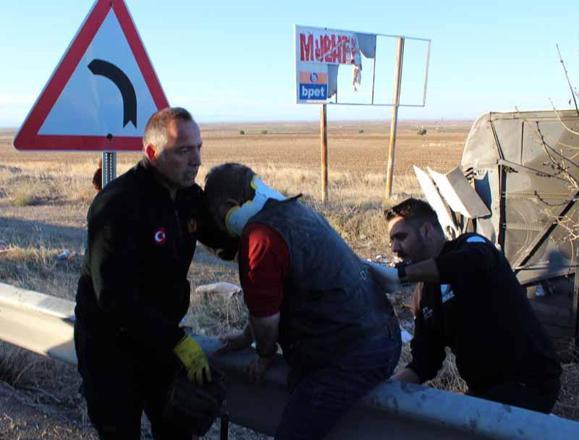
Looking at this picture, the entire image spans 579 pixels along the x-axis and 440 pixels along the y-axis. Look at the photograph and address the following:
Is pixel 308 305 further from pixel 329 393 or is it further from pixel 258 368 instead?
pixel 258 368

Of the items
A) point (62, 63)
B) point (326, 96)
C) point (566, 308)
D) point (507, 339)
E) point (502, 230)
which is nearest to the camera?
point (507, 339)

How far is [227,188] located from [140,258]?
0.44 metres

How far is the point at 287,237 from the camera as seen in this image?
7.16 ft

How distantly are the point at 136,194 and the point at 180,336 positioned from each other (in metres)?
0.56

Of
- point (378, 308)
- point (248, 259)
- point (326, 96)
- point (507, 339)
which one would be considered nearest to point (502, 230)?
point (507, 339)

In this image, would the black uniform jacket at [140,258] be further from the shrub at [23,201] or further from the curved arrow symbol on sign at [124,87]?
the shrub at [23,201]

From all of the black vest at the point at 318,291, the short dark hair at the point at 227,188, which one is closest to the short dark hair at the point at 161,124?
the short dark hair at the point at 227,188

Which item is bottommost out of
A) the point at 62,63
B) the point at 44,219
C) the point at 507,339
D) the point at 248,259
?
the point at 44,219

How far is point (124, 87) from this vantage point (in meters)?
3.51

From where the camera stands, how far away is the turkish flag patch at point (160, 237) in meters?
2.49

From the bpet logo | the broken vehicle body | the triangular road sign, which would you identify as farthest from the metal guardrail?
the bpet logo

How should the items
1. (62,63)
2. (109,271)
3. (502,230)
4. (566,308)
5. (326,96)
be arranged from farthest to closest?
1. (326,96)
2. (502,230)
3. (566,308)
4. (62,63)
5. (109,271)

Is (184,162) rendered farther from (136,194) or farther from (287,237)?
(287,237)

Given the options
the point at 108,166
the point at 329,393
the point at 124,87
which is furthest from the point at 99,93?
the point at 329,393
